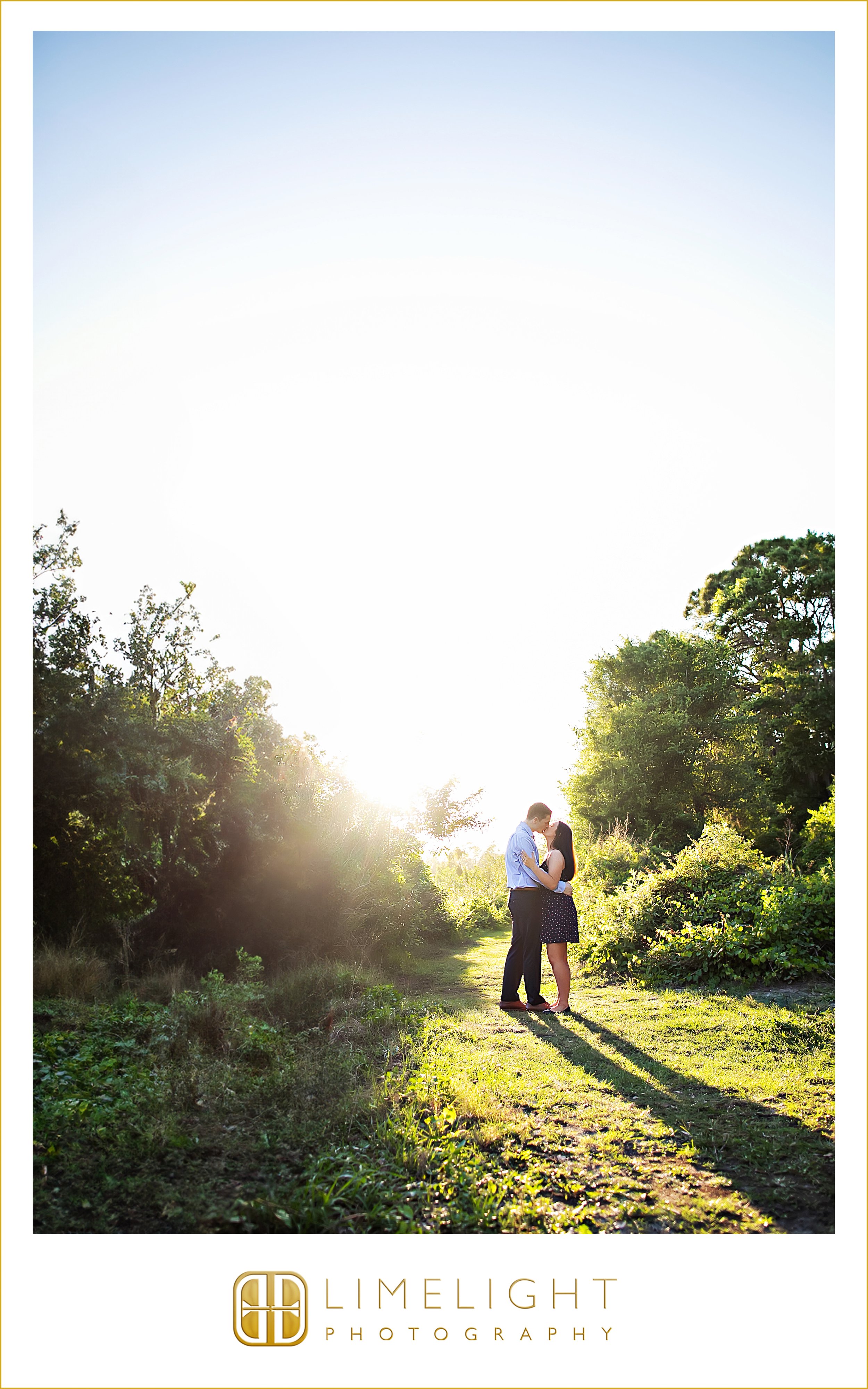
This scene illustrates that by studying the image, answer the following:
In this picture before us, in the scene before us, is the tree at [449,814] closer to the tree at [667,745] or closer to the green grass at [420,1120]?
the tree at [667,745]

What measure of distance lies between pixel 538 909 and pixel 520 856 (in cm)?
55

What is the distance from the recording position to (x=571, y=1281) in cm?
263

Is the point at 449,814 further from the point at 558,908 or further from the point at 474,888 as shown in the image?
the point at 558,908

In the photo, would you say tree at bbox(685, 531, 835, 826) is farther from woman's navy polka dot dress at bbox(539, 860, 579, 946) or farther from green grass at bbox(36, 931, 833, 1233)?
green grass at bbox(36, 931, 833, 1233)

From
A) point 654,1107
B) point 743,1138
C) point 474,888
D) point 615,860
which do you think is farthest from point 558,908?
point 474,888

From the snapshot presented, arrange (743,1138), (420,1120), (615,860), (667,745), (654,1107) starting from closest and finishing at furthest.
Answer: (743,1138)
(420,1120)
(654,1107)
(615,860)
(667,745)

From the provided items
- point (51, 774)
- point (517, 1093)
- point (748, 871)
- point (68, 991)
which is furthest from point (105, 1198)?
point (748, 871)

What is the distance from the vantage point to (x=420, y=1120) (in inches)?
144

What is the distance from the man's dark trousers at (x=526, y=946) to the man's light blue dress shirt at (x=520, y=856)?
0.06 m

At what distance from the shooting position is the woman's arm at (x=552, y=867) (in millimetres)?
6219

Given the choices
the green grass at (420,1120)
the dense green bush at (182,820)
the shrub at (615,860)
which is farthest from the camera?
the shrub at (615,860)

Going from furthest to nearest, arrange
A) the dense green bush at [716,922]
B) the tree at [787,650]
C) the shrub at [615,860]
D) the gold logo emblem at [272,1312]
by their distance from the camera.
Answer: the tree at [787,650], the shrub at [615,860], the dense green bush at [716,922], the gold logo emblem at [272,1312]

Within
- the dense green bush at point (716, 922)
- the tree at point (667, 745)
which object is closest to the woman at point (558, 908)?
the dense green bush at point (716, 922)

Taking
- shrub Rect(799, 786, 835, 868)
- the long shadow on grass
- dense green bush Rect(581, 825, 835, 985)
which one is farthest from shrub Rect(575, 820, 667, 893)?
the long shadow on grass
